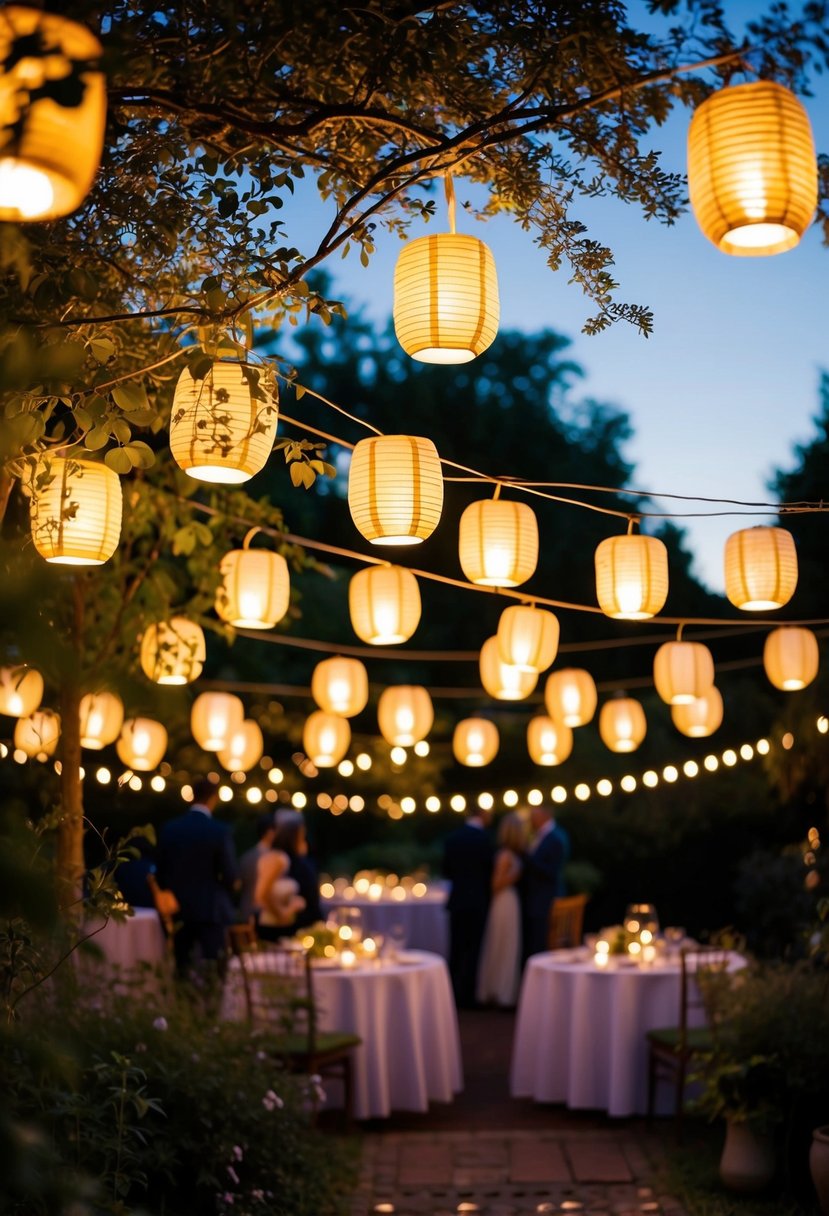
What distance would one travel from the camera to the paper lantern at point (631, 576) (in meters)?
5.43

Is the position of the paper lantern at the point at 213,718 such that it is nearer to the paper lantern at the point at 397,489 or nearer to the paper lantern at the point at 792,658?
the paper lantern at the point at 792,658

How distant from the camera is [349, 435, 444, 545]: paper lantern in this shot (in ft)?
13.9

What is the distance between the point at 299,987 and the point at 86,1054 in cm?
229

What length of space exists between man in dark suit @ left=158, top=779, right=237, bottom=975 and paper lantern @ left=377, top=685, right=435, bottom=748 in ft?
5.42

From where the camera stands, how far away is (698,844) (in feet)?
41.5

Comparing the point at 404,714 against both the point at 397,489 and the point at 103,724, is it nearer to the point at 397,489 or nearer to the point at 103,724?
the point at 103,724

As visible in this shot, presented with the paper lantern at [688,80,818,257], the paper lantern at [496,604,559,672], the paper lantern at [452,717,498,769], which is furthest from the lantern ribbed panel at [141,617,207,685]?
the paper lantern at [452,717,498,769]

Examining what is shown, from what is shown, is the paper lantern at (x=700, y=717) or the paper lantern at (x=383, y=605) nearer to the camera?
the paper lantern at (x=383, y=605)

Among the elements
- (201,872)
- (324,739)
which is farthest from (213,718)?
(201,872)

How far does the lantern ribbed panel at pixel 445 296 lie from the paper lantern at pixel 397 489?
0.62 m

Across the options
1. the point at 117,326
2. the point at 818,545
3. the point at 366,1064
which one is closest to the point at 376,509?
the point at 117,326

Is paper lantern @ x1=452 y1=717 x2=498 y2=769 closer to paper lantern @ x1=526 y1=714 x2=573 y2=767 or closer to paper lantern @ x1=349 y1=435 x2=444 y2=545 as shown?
paper lantern @ x1=526 y1=714 x2=573 y2=767

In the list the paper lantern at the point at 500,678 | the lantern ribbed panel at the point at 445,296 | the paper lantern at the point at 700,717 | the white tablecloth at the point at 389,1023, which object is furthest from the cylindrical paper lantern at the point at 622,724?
the lantern ribbed panel at the point at 445,296

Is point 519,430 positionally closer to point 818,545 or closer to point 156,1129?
point 818,545
